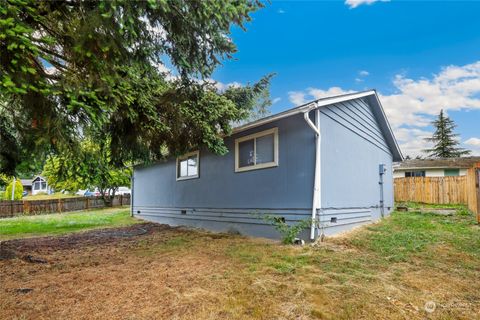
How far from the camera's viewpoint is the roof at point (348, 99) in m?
6.20

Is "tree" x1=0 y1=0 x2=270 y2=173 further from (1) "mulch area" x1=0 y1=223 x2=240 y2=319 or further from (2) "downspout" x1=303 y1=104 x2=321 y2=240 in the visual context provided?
(1) "mulch area" x1=0 y1=223 x2=240 y2=319

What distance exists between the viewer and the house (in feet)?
21.0

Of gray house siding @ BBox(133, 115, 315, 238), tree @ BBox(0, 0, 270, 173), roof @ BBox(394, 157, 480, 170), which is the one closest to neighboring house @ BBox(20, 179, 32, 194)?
gray house siding @ BBox(133, 115, 315, 238)

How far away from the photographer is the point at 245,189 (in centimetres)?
777

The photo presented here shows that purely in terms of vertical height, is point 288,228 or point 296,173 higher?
point 296,173

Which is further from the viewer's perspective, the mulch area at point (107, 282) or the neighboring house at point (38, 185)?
the neighboring house at point (38, 185)

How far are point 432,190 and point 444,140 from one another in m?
22.3

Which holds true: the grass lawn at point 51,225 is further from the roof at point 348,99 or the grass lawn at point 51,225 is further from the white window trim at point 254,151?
Answer: the roof at point 348,99

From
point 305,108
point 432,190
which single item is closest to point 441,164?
point 432,190

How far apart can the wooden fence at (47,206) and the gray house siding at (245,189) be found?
A: 12.7m

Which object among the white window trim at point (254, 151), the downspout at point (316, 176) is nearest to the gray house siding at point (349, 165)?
the downspout at point (316, 176)

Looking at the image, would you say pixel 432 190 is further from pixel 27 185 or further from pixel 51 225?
pixel 27 185

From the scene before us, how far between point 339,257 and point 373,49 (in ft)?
33.1

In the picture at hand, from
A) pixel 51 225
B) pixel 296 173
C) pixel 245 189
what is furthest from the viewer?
pixel 51 225
